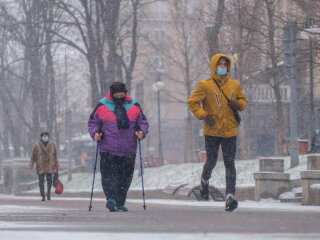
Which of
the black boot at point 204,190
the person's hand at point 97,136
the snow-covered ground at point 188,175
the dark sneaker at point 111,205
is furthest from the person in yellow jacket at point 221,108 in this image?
the snow-covered ground at point 188,175

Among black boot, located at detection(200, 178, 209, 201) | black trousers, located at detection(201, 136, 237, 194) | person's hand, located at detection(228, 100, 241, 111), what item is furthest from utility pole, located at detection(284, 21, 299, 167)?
person's hand, located at detection(228, 100, 241, 111)

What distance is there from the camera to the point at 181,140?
87562 millimetres

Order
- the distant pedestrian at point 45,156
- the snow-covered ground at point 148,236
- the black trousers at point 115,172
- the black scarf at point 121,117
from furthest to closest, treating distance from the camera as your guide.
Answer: the distant pedestrian at point 45,156 → the black trousers at point 115,172 → the black scarf at point 121,117 → the snow-covered ground at point 148,236

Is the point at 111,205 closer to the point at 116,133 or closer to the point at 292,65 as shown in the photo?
the point at 116,133

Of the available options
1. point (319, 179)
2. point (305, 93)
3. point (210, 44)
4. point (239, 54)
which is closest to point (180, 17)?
point (305, 93)

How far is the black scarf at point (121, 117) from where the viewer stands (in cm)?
1248

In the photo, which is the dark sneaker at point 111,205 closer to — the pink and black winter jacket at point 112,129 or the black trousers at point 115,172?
the black trousers at point 115,172

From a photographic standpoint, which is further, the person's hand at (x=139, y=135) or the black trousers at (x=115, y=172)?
the black trousers at (x=115, y=172)

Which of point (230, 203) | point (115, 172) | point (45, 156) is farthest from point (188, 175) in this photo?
point (230, 203)

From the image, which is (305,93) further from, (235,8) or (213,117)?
(213,117)

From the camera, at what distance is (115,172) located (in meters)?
12.7

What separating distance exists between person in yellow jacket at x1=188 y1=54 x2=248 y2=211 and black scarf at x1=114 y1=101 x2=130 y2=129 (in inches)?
A: 33.3

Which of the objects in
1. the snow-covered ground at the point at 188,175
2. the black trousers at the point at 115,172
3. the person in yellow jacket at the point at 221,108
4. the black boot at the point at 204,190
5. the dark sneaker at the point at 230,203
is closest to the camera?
the dark sneaker at the point at 230,203

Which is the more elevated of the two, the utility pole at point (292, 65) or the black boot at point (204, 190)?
the utility pole at point (292, 65)
